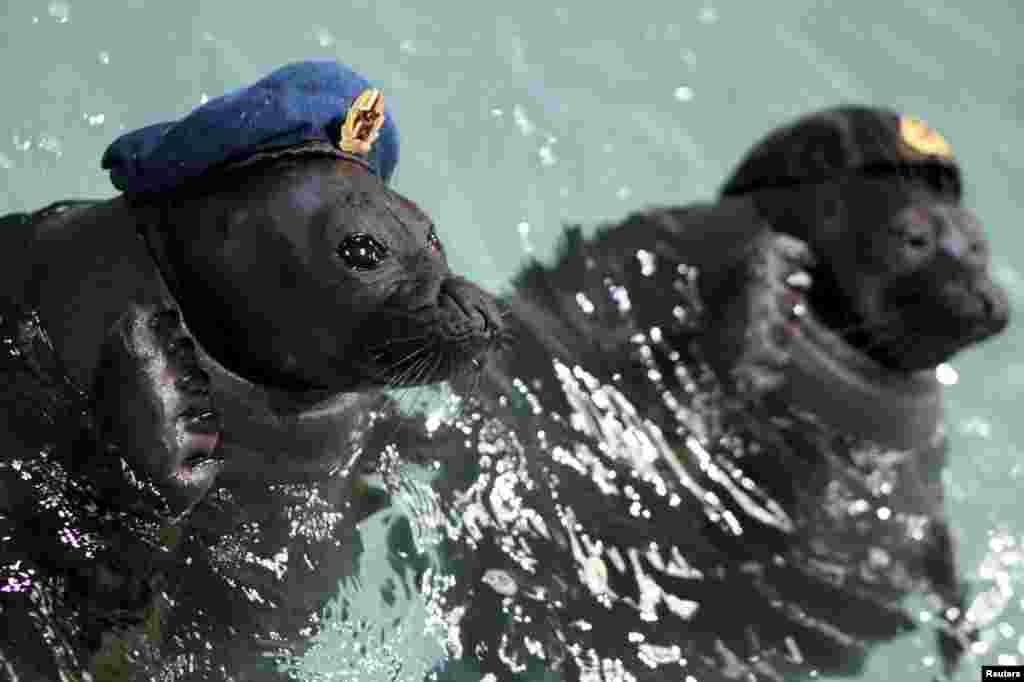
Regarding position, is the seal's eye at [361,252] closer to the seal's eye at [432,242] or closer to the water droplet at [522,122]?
the seal's eye at [432,242]

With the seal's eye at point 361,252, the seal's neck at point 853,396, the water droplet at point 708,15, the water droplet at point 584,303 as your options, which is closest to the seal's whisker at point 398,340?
the seal's eye at point 361,252

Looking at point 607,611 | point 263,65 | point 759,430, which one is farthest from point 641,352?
point 263,65

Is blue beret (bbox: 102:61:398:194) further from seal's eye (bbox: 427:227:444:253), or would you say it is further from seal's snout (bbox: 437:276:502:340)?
seal's snout (bbox: 437:276:502:340)

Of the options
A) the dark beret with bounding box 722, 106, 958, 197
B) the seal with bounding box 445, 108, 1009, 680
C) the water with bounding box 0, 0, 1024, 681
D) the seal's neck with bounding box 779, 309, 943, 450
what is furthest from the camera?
the dark beret with bounding box 722, 106, 958, 197

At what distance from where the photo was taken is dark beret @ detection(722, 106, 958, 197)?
6.16 meters

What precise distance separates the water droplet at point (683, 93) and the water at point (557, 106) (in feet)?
0.05

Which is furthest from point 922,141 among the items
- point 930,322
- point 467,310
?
point 467,310

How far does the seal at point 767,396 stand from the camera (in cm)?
536

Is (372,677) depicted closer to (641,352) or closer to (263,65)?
(641,352)

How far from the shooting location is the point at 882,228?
6066 mm

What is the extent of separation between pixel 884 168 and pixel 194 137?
3102mm

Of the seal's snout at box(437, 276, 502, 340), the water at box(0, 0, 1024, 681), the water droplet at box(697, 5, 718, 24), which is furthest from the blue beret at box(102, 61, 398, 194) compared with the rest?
the water droplet at box(697, 5, 718, 24)

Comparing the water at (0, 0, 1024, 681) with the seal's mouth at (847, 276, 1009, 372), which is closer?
the water at (0, 0, 1024, 681)

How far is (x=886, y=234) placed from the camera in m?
6.05
